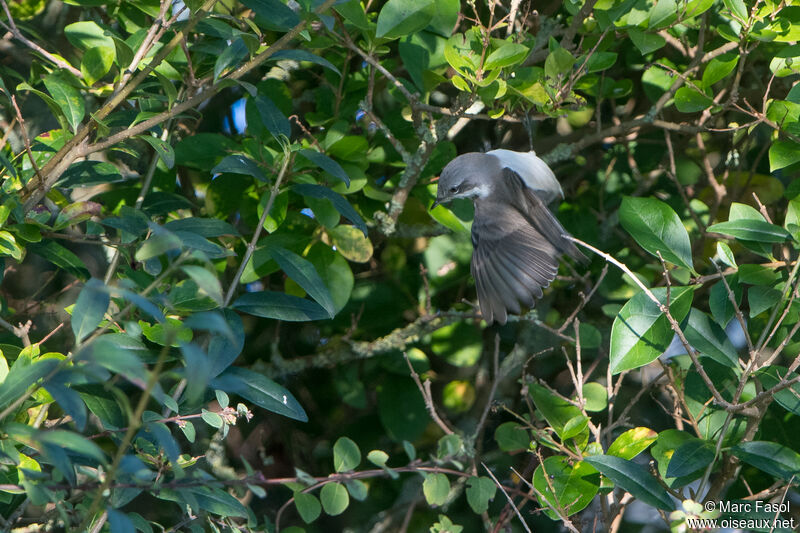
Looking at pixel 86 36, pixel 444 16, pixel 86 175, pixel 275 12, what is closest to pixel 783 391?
pixel 444 16

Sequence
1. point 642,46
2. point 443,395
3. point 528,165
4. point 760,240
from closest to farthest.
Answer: point 760,240 → point 642,46 → point 528,165 → point 443,395

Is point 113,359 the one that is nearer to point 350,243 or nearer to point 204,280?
point 204,280

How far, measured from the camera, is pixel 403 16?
6.70 ft

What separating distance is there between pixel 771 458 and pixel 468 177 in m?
1.23

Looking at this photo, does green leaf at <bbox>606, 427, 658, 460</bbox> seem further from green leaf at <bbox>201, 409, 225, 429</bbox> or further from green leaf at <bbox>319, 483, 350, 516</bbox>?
green leaf at <bbox>201, 409, 225, 429</bbox>

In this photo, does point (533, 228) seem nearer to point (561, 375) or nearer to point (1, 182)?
point (561, 375)

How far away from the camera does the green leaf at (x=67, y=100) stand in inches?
73.5

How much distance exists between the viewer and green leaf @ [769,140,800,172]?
6.83 feet

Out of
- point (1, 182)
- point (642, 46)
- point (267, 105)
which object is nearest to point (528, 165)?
point (642, 46)

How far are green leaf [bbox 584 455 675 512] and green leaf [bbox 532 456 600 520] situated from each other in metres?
0.10

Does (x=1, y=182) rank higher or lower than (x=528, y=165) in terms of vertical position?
higher

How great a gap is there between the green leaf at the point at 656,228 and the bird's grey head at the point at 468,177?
23.4 inches

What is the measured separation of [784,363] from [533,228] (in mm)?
994

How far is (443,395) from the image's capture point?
2900 mm
